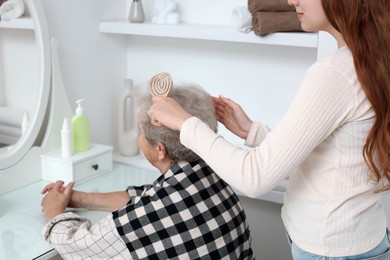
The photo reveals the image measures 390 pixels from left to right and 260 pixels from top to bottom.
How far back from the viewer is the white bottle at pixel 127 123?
93.7 inches

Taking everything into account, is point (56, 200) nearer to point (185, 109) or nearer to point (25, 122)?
point (25, 122)

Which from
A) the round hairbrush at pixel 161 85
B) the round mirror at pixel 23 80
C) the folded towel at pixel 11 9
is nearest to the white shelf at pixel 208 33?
the round mirror at pixel 23 80

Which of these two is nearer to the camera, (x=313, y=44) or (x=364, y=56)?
(x=364, y=56)

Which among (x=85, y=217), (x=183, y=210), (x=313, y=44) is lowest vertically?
(x=85, y=217)

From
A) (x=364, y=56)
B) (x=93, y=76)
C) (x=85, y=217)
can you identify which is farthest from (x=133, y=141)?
(x=364, y=56)

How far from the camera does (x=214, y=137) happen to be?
1.17m

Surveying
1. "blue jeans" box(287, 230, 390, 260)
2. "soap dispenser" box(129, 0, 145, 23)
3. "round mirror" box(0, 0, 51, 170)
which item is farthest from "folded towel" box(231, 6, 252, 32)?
"blue jeans" box(287, 230, 390, 260)

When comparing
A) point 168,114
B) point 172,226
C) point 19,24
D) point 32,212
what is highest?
point 19,24

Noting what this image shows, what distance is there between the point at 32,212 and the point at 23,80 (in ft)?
1.55

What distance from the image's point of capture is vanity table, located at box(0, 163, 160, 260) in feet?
4.90

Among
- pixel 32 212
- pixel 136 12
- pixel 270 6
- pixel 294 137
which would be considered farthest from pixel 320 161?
pixel 136 12

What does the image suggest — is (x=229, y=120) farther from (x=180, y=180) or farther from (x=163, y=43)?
(x=163, y=43)

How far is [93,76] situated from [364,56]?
4.76 ft

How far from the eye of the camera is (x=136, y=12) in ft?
7.41
